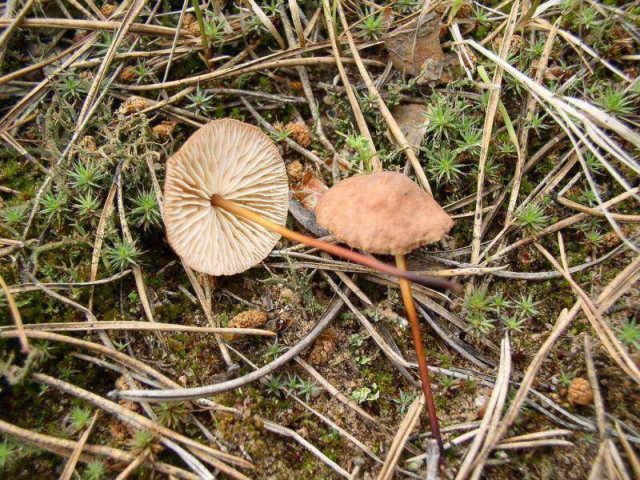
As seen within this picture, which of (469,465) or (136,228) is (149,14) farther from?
(469,465)

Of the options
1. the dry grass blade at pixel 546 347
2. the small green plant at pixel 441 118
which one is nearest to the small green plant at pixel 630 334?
the dry grass blade at pixel 546 347

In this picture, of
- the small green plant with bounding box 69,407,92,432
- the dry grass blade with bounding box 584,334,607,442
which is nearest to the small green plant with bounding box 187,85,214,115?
the small green plant with bounding box 69,407,92,432

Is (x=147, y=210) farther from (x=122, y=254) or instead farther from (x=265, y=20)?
(x=265, y=20)

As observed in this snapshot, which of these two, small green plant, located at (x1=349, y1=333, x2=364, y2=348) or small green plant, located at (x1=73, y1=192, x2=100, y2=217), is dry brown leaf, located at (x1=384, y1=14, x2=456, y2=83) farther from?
small green plant, located at (x1=73, y1=192, x2=100, y2=217)

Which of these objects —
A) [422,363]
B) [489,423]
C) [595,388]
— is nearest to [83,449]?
[422,363]

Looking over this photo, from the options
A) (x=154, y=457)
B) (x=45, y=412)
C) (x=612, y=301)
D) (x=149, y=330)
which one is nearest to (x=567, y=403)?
(x=612, y=301)
